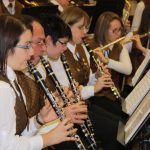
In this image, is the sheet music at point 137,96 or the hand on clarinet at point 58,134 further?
the sheet music at point 137,96

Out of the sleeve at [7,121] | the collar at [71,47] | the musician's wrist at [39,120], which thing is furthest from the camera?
the collar at [71,47]

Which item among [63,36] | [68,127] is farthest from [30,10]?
[68,127]

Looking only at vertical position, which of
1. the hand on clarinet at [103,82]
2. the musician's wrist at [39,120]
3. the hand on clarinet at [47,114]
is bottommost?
the hand on clarinet at [103,82]

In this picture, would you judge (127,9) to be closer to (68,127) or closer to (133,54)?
(133,54)

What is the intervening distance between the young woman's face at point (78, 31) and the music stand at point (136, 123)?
3.14 ft

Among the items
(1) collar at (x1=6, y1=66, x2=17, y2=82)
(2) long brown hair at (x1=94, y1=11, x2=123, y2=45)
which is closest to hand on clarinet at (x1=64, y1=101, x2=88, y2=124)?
(1) collar at (x1=6, y1=66, x2=17, y2=82)

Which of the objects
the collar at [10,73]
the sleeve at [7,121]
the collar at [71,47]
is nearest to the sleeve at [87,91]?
the collar at [71,47]

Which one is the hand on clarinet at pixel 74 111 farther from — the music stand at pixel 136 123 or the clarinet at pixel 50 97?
the music stand at pixel 136 123

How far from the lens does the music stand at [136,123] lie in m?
1.55

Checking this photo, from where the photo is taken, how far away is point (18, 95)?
175cm

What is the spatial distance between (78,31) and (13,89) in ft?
3.62

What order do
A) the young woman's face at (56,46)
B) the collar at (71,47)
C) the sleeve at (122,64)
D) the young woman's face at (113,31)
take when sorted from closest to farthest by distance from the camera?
1. the young woman's face at (56,46)
2. the collar at (71,47)
3. the sleeve at (122,64)
4. the young woman's face at (113,31)

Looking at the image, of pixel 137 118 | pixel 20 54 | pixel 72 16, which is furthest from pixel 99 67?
pixel 20 54

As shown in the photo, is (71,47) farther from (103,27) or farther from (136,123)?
(136,123)
